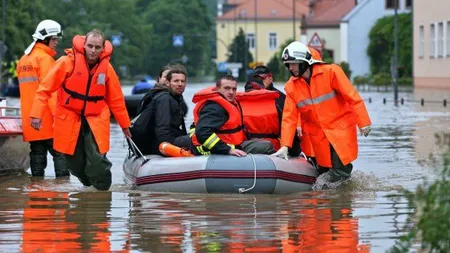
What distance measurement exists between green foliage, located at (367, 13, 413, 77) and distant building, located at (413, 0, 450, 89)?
30.9 feet

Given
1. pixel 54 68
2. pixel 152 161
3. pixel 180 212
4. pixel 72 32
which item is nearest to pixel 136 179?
pixel 152 161

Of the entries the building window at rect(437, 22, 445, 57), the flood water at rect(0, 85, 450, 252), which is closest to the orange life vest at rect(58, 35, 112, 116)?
the flood water at rect(0, 85, 450, 252)

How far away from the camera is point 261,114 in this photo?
15648 millimetres

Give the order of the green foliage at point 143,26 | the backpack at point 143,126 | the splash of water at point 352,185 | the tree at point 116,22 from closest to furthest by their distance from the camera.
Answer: the splash of water at point 352,185 → the backpack at point 143,126 → the tree at point 116,22 → the green foliage at point 143,26

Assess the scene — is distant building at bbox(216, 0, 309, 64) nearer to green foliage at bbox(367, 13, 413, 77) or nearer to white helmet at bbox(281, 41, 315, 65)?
green foliage at bbox(367, 13, 413, 77)

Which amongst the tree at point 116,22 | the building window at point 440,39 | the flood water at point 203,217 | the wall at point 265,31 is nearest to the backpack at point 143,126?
the flood water at point 203,217

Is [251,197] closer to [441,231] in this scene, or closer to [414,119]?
[441,231]

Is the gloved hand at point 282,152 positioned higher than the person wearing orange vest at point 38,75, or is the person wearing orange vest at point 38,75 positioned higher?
the person wearing orange vest at point 38,75

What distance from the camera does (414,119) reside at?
35188 mm

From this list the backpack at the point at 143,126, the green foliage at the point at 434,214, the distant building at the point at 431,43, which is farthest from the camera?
the distant building at the point at 431,43

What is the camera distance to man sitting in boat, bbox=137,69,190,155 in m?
16.0

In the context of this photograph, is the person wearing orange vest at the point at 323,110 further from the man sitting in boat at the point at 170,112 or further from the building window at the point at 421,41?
the building window at the point at 421,41

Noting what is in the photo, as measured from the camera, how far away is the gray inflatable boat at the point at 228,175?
1473 cm

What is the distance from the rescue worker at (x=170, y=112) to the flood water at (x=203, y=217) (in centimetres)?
72
